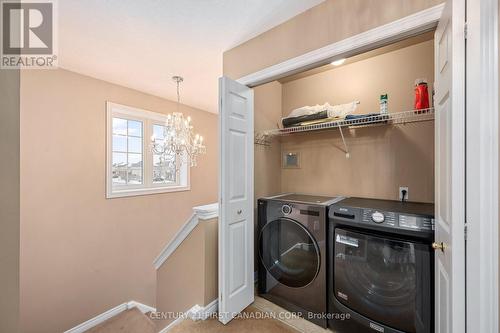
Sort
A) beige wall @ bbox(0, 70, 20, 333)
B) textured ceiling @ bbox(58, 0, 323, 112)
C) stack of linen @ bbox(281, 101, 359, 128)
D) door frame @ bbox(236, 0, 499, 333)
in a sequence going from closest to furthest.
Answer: beige wall @ bbox(0, 70, 20, 333)
door frame @ bbox(236, 0, 499, 333)
textured ceiling @ bbox(58, 0, 323, 112)
stack of linen @ bbox(281, 101, 359, 128)

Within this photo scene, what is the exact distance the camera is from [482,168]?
75 cm

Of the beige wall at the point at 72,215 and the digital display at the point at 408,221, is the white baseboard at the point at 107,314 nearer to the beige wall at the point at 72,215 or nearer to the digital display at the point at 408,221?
the beige wall at the point at 72,215

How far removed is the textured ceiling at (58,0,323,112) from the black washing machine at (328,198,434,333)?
5.19 feet

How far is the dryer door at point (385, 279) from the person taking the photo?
1252 millimetres

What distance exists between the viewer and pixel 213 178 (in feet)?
15.1

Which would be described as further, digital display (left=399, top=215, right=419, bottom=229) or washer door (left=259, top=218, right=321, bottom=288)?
washer door (left=259, top=218, right=321, bottom=288)

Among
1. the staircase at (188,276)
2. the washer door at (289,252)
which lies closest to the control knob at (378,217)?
the washer door at (289,252)

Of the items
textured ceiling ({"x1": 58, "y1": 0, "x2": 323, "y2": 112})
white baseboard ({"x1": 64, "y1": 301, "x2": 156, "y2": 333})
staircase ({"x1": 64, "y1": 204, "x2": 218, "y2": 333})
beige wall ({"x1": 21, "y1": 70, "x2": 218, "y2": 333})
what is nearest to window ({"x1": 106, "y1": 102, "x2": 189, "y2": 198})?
beige wall ({"x1": 21, "y1": 70, "x2": 218, "y2": 333})

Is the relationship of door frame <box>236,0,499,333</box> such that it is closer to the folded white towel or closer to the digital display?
the digital display

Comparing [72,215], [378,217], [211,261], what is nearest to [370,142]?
[378,217]

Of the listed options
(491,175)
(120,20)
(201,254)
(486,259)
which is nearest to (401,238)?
(486,259)

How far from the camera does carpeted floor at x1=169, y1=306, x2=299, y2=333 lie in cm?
169

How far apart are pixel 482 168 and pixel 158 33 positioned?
7.46ft

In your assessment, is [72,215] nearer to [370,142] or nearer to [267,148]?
[267,148]
